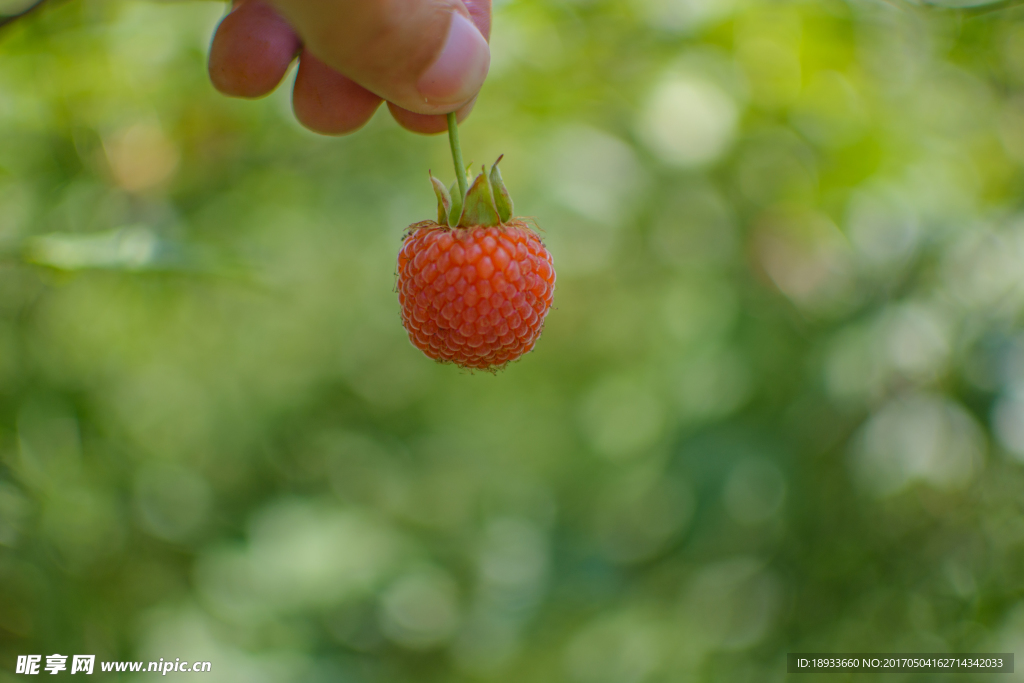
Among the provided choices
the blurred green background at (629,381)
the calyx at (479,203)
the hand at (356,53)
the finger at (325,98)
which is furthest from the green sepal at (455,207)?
the blurred green background at (629,381)

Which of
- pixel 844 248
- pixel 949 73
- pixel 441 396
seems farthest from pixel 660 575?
pixel 949 73

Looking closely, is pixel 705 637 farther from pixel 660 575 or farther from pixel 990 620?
pixel 990 620

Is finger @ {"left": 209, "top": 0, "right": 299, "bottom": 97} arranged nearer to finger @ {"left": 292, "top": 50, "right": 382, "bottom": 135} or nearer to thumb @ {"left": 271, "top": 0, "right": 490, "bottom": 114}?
finger @ {"left": 292, "top": 50, "right": 382, "bottom": 135}

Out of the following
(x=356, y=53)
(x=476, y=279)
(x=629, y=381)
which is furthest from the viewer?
(x=629, y=381)

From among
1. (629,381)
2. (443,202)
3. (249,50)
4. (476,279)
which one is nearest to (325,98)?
(249,50)

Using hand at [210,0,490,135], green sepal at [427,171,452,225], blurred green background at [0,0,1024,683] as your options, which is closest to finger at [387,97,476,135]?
hand at [210,0,490,135]

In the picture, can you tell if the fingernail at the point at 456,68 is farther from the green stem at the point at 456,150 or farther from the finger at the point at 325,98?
the finger at the point at 325,98

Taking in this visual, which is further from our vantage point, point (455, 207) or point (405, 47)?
point (455, 207)

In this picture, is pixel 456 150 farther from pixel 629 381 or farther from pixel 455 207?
pixel 629 381
